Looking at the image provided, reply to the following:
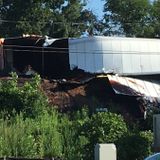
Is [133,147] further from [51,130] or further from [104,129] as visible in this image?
[51,130]

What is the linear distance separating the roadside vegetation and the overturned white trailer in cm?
562

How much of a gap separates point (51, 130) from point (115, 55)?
38.1 ft

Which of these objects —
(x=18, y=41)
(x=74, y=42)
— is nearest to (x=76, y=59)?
(x=74, y=42)

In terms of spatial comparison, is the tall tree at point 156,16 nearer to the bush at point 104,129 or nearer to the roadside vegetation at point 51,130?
the roadside vegetation at point 51,130

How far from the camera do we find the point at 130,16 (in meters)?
57.0

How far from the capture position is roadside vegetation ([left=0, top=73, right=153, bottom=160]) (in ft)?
66.3

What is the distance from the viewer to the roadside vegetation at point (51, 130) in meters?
20.2

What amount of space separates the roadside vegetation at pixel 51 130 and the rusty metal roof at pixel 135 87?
2565mm

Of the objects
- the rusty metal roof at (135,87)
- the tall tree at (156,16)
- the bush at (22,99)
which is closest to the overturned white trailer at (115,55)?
the rusty metal roof at (135,87)

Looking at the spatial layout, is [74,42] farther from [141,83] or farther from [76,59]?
[141,83]

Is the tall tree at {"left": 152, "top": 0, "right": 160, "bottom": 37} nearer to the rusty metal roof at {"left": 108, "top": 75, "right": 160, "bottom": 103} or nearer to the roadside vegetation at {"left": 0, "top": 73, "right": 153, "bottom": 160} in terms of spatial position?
the rusty metal roof at {"left": 108, "top": 75, "right": 160, "bottom": 103}

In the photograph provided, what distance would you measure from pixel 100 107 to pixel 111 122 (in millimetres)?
10016

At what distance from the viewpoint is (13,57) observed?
39438 mm

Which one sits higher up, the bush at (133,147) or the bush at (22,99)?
the bush at (22,99)
